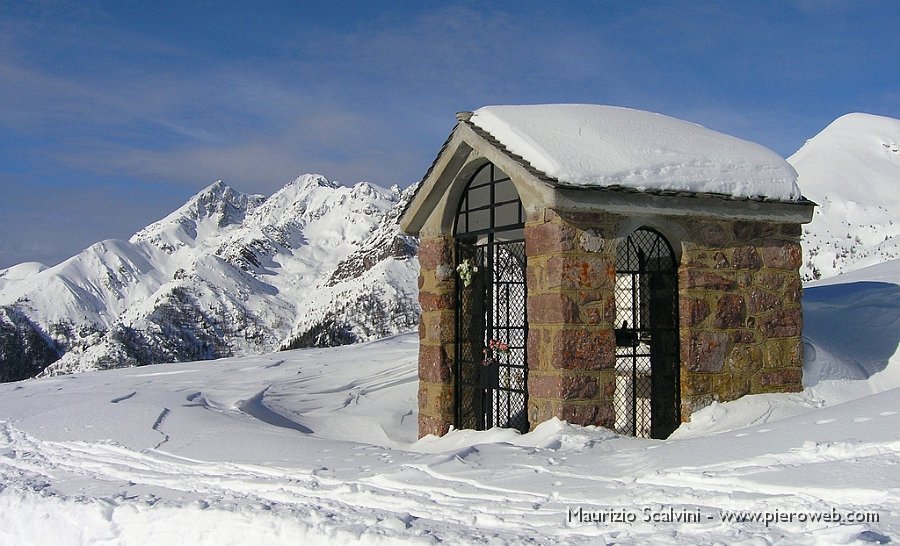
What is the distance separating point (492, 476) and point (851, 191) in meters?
32.0

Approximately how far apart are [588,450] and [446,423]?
10.4 ft

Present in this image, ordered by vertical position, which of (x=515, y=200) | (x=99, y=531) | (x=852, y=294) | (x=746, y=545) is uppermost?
(x=515, y=200)

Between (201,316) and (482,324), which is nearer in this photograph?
(482,324)

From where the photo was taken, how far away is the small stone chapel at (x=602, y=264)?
7.47m

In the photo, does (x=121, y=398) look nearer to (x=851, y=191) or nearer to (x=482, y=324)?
(x=482, y=324)

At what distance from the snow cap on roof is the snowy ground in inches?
83.3

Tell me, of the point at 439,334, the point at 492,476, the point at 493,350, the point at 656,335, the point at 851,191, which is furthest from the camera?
the point at 851,191

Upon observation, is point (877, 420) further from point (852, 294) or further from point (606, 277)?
point (852, 294)

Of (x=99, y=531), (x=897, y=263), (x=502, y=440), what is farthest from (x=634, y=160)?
(x=897, y=263)

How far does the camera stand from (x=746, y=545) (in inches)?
145

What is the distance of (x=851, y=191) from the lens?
32.9 m

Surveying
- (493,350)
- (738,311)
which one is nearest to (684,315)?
(738,311)

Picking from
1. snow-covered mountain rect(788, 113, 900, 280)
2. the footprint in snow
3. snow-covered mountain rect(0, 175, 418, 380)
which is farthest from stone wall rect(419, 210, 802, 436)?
snow-covered mountain rect(0, 175, 418, 380)

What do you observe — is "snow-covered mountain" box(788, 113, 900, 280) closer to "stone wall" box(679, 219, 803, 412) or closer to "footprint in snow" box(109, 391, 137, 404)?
"stone wall" box(679, 219, 803, 412)
